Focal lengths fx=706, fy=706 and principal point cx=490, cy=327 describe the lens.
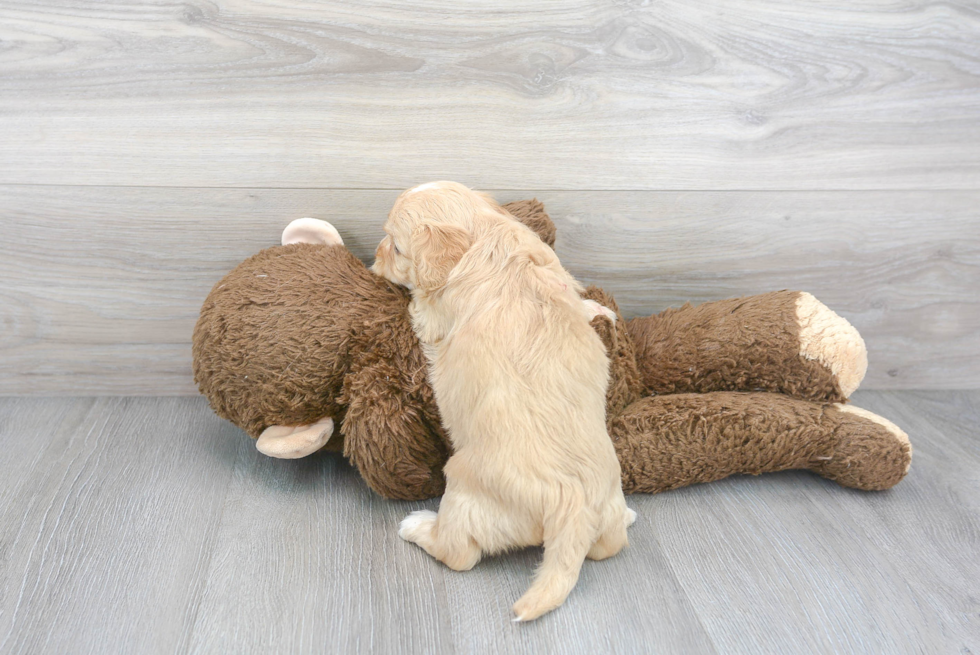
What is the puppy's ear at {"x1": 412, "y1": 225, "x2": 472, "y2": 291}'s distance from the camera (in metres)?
0.97

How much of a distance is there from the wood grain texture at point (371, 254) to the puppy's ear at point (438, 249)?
12.5 inches

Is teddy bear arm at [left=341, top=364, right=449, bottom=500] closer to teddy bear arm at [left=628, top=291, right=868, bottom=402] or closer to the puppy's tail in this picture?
the puppy's tail

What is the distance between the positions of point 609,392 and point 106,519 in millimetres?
794

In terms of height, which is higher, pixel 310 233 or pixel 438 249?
pixel 438 249

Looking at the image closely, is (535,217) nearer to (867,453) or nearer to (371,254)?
(371,254)

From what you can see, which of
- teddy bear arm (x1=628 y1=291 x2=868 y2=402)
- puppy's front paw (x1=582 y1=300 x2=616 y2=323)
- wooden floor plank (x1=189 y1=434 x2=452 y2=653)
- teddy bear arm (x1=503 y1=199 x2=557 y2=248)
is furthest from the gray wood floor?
teddy bear arm (x1=503 y1=199 x2=557 y2=248)

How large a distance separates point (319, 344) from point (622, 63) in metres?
0.70

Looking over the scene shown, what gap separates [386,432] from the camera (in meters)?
1.04

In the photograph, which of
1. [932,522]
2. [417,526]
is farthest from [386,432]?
[932,522]

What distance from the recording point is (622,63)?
122 centimetres

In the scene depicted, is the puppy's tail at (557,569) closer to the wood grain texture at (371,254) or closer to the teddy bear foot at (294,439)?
the teddy bear foot at (294,439)

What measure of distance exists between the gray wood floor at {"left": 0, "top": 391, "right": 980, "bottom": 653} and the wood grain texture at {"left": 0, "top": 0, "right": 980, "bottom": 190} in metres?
0.52

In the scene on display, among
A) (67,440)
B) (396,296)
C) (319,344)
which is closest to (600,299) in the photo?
(396,296)

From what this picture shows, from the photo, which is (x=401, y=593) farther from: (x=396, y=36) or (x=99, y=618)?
(x=396, y=36)
